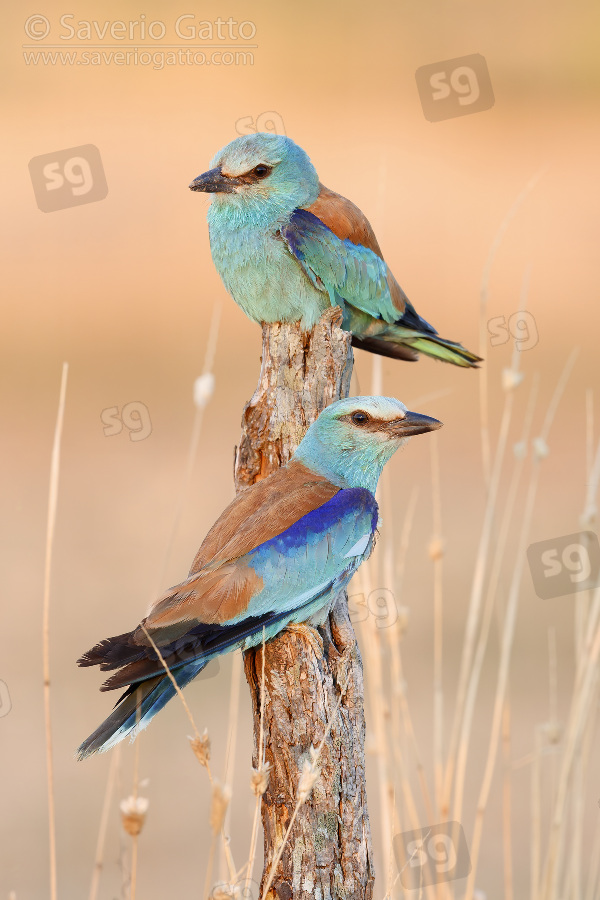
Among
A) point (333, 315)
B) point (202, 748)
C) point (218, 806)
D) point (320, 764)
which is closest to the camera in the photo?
point (218, 806)

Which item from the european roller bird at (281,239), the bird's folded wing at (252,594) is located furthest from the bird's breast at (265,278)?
the bird's folded wing at (252,594)

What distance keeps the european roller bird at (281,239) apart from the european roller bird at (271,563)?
0.76m

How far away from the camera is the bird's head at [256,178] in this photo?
4418mm

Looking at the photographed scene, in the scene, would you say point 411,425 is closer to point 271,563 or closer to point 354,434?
point 354,434

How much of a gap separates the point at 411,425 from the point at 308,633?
794 mm

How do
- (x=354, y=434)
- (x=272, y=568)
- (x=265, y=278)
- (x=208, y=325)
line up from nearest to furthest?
(x=272, y=568), (x=354, y=434), (x=265, y=278), (x=208, y=325)

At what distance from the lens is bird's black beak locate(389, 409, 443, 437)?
364cm

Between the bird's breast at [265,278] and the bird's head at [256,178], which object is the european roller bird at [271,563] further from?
the bird's head at [256,178]

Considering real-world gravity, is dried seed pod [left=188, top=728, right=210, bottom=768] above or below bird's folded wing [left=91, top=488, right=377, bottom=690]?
below

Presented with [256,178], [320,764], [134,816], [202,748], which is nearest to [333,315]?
[256,178]

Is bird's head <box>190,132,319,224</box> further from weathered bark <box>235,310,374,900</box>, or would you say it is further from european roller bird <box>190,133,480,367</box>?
weathered bark <box>235,310,374,900</box>

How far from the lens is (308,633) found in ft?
11.0

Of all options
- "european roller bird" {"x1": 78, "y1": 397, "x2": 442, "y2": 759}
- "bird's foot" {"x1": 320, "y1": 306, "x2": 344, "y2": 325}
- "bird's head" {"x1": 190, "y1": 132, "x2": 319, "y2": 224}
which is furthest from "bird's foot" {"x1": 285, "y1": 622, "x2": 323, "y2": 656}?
"bird's head" {"x1": 190, "y1": 132, "x2": 319, "y2": 224}

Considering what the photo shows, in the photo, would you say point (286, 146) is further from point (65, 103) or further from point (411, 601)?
point (65, 103)
